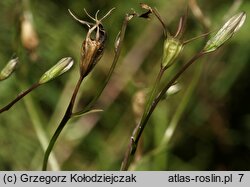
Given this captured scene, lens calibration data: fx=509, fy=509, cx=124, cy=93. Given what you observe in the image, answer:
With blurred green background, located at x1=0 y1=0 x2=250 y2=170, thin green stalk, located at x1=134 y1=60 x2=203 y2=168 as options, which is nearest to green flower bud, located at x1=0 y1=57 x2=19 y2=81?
thin green stalk, located at x1=134 y1=60 x2=203 y2=168

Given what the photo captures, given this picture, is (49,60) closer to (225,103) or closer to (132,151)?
(225,103)

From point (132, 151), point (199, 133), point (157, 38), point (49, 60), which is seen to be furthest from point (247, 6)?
point (132, 151)

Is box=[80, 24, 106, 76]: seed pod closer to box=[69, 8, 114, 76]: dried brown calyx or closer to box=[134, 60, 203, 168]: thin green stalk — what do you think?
box=[69, 8, 114, 76]: dried brown calyx

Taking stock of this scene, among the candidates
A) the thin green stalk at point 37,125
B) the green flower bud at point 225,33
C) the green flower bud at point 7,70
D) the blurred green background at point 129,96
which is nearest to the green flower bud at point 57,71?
the green flower bud at point 7,70

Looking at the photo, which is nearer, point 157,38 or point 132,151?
point 132,151

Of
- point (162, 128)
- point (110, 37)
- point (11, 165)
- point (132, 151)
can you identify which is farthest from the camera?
point (110, 37)

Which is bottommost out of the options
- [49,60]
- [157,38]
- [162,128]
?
[162,128]

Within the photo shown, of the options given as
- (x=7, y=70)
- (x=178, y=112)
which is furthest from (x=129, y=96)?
(x=7, y=70)
